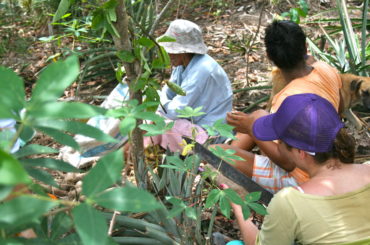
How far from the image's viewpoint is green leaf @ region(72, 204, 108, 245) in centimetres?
55

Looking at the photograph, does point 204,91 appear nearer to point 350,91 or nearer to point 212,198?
point 350,91

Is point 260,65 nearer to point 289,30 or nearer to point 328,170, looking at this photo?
point 289,30

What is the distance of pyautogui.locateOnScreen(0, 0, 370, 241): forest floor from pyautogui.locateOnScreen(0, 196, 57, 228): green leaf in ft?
8.35

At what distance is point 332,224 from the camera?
1.32m

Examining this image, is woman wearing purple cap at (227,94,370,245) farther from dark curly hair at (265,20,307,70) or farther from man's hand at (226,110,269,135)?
dark curly hair at (265,20,307,70)

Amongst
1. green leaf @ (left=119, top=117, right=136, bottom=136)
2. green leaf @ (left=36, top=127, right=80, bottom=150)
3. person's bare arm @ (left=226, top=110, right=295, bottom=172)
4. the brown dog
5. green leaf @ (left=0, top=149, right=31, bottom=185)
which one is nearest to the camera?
green leaf @ (left=0, top=149, right=31, bottom=185)

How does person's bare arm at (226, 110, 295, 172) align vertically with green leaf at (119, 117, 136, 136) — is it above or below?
below

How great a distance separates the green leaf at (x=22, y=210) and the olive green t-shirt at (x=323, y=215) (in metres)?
0.95

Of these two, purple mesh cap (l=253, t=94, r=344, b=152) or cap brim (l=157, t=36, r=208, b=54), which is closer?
purple mesh cap (l=253, t=94, r=344, b=152)

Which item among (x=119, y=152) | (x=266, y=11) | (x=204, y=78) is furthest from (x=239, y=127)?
(x=266, y=11)

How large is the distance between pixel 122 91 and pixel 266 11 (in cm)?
291

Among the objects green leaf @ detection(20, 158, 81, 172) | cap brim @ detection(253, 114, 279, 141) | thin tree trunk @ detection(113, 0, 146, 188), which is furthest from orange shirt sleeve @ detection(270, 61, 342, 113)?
green leaf @ detection(20, 158, 81, 172)

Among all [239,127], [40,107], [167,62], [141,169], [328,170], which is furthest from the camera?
[239,127]

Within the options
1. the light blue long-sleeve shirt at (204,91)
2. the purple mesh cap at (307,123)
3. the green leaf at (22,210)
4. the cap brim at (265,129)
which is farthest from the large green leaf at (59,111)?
the light blue long-sleeve shirt at (204,91)
